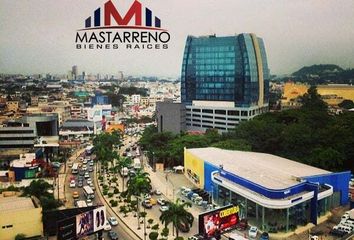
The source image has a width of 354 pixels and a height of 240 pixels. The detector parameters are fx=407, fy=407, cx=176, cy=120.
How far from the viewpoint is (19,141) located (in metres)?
13.4

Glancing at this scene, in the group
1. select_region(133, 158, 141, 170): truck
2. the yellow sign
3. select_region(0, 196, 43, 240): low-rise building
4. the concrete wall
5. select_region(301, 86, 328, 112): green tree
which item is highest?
select_region(301, 86, 328, 112): green tree

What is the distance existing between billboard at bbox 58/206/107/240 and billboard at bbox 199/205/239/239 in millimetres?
1605

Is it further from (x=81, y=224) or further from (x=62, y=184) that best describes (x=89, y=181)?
(x=81, y=224)

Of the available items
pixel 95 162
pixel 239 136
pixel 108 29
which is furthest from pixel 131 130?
pixel 108 29

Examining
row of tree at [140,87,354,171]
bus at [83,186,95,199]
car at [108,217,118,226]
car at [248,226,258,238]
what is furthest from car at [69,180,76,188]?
car at [248,226,258,238]

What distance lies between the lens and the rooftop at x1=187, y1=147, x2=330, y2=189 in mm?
7871

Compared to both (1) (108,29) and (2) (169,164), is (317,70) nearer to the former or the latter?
(2) (169,164)

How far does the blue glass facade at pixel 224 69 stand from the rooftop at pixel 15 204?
403 inches

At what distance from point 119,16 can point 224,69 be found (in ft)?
27.4

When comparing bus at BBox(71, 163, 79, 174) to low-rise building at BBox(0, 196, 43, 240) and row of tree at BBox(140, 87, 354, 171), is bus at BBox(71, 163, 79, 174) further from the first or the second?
low-rise building at BBox(0, 196, 43, 240)

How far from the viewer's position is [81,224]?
5969mm

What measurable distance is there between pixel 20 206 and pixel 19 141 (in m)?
6.24

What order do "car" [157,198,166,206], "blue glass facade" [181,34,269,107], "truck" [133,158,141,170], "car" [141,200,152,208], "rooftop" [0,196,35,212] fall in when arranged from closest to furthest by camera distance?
"rooftop" [0,196,35,212] < "car" [141,200,152,208] < "car" [157,198,166,206] < "truck" [133,158,141,170] < "blue glass facade" [181,34,269,107]

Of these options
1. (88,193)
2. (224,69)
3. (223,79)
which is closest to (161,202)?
(88,193)
